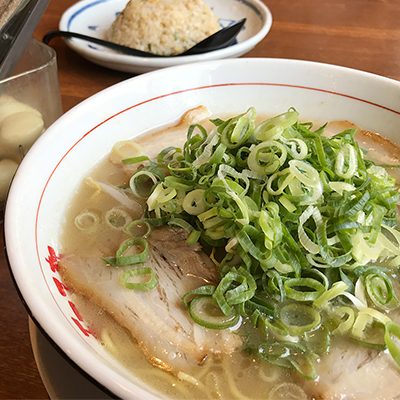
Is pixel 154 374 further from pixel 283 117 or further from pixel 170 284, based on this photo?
pixel 283 117

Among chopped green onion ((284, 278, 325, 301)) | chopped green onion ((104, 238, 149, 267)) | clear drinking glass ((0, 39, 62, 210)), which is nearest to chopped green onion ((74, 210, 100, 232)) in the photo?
chopped green onion ((104, 238, 149, 267))

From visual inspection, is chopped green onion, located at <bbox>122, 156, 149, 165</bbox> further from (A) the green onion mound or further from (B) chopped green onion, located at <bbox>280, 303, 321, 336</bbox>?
(B) chopped green onion, located at <bbox>280, 303, 321, 336</bbox>

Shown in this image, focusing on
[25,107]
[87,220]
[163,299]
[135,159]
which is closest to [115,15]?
[25,107]

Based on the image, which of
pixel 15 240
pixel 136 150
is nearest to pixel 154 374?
pixel 15 240

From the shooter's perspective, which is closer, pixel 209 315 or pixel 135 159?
pixel 209 315

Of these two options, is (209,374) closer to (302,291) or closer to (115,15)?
(302,291)

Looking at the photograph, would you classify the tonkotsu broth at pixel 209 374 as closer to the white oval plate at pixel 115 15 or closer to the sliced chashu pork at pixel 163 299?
the sliced chashu pork at pixel 163 299

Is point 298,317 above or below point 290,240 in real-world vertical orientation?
below
